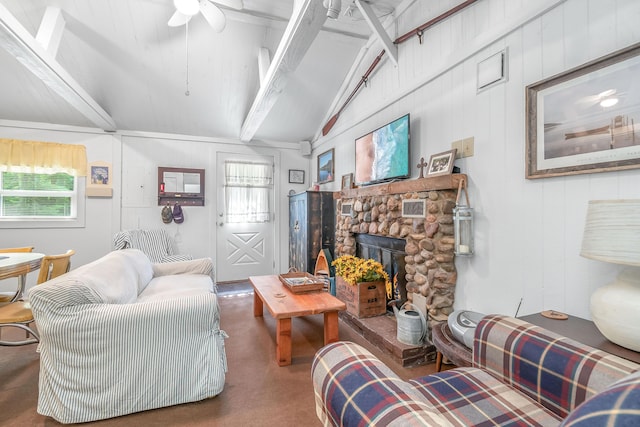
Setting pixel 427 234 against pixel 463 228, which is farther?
pixel 427 234

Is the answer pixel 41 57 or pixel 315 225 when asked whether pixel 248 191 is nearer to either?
pixel 315 225

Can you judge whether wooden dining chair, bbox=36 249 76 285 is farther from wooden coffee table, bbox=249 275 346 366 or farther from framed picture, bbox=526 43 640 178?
framed picture, bbox=526 43 640 178

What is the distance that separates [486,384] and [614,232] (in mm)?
731

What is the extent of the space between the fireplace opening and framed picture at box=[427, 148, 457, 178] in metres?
0.70

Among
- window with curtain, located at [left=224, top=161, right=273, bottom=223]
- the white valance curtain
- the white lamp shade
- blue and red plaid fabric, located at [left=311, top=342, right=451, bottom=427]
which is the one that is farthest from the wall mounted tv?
the white valance curtain

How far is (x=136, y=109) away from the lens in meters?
3.98

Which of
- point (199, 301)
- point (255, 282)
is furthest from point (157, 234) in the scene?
point (199, 301)

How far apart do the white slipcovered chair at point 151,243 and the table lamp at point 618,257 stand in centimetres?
377

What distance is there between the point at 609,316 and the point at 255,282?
8.45 feet

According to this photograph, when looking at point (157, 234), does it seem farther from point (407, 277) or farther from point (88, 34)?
point (407, 277)

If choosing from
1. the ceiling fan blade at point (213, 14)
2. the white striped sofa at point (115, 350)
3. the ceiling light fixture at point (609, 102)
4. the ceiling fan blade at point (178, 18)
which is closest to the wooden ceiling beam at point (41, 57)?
the ceiling fan blade at point (178, 18)

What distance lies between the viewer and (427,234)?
226 cm

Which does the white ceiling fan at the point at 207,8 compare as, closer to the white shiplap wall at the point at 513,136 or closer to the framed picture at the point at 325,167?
the white shiplap wall at the point at 513,136

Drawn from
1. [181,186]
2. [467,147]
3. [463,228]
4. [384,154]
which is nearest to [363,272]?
[463,228]
